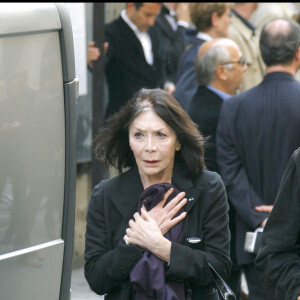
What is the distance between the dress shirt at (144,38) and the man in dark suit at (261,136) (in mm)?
2925

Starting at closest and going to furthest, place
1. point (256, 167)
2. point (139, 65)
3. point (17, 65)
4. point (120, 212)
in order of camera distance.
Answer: point (17, 65), point (120, 212), point (256, 167), point (139, 65)

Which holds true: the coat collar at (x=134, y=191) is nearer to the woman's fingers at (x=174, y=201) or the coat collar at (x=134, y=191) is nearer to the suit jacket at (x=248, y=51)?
the woman's fingers at (x=174, y=201)

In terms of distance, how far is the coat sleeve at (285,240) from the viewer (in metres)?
3.65

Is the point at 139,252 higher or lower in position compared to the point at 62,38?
lower

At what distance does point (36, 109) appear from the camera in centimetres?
413

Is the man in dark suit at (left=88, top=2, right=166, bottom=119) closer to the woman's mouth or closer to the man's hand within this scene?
the man's hand

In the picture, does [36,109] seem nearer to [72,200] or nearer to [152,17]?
[72,200]

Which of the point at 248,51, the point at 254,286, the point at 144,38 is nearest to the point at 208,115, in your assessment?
the point at 254,286

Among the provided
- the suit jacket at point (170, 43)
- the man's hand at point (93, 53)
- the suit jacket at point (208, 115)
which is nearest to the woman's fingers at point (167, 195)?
the suit jacket at point (208, 115)

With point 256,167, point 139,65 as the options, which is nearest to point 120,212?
point 256,167

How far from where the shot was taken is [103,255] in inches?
166

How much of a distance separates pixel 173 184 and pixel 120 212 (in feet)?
0.91

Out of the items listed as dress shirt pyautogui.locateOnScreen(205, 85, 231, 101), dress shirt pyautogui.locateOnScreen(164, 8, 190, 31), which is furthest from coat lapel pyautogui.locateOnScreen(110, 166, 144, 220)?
dress shirt pyautogui.locateOnScreen(164, 8, 190, 31)

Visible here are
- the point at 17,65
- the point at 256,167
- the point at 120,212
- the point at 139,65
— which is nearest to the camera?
the point at 17,65
